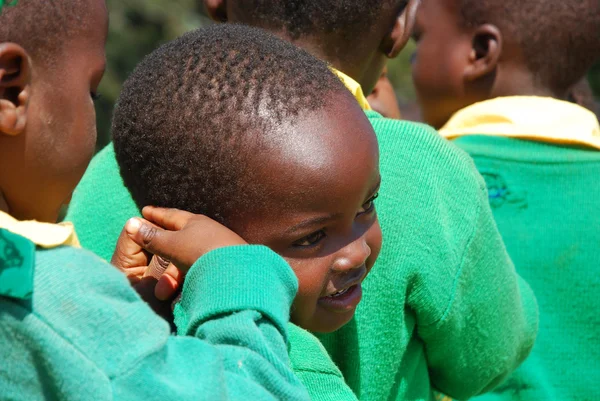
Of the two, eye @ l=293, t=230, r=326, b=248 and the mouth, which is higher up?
eye @ l=293, t=230, r=326, b=248

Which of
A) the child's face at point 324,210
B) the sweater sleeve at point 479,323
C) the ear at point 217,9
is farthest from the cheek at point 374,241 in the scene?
the ear at point 217,9

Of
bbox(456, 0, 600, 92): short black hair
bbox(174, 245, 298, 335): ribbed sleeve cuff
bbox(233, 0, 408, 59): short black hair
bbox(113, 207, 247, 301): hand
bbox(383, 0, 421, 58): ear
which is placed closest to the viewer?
bbox(174, 245, 298, 335): ribbed sleeve cuff

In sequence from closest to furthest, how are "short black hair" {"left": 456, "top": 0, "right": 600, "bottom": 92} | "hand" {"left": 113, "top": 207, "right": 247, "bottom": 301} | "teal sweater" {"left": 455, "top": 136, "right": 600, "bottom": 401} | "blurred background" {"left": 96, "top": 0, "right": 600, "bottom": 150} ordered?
"hand" {"left": 113, "top": 207, "right": 247, "bottom": 301}, "teal sweater" {"left": 455, "top": 136, "right": 600, "bottom": 401}, "short black hair" {"left": 456, "top": 0, "right": 600, "bottom": 92}, "blurred background" {"left": 96, "top": 0, "right": 600, "bottom": 150}

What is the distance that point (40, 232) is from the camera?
5.04 ft

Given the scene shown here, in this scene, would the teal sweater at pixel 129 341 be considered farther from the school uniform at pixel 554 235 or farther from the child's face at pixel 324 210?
the school uniform at pixel 554 235

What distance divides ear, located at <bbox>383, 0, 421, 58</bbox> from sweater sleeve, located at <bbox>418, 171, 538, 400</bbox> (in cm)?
49

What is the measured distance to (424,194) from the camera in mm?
2117

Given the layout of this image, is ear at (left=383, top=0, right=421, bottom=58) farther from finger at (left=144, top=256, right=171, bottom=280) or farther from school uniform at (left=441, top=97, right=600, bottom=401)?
finger at (left=144, top=256, right=171, bottom=280)

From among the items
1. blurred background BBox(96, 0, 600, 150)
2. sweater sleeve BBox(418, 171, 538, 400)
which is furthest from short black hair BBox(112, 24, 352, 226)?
blurred background BBox(96, 0, 600, 150)

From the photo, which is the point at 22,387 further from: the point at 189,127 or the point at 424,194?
the point at 424,194

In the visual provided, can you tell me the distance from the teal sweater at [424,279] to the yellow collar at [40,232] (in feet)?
2.22

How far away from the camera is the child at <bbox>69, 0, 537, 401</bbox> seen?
2088mm

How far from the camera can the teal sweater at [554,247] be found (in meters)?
3.03

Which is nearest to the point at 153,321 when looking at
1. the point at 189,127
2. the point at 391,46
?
the point at 189,127
